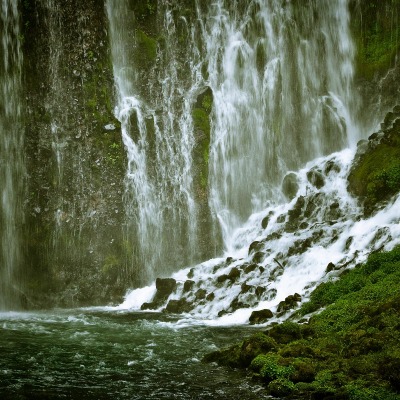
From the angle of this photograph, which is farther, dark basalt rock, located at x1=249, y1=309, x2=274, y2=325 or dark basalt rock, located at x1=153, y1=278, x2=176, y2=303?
dark basalt rock, located at x1=153, y1=278, x2=176, y2=303

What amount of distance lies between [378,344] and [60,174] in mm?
22821

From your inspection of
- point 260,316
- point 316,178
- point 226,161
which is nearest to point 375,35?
point 316,178

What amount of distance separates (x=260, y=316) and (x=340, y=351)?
6755 mm

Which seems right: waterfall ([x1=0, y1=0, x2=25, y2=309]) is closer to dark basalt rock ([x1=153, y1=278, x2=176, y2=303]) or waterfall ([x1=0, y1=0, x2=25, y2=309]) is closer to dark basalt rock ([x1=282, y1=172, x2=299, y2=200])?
dark basalt rock ([x1=153, y1=278, x2=176, y2=303])

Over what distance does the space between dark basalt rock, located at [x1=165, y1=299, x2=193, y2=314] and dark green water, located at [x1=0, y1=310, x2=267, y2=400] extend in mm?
2143

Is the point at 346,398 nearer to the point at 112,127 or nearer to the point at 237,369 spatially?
the point at 237,369

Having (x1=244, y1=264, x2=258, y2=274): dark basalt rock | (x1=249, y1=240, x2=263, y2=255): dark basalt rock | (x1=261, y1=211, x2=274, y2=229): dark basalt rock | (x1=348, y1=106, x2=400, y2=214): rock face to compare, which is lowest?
(x1=244, y1=264, x2=258, y2=274): dark basalt rock

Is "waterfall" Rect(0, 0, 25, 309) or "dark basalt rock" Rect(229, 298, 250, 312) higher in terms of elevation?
"waterfall" Rect(0, 0, 25, 309)

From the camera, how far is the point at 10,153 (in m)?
29.0

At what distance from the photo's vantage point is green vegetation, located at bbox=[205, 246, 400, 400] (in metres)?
8.56

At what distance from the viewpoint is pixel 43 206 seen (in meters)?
28.8

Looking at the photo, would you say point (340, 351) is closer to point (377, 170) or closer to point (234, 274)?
point (234, 274)

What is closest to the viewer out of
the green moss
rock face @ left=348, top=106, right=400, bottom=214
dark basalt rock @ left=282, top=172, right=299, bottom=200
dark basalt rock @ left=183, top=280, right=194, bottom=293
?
rock face @ left=348, top=106, right=400, bottom=214

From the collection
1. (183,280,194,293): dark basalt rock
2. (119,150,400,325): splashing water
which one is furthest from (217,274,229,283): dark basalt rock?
(183,280,194,293): dark basalt rock
